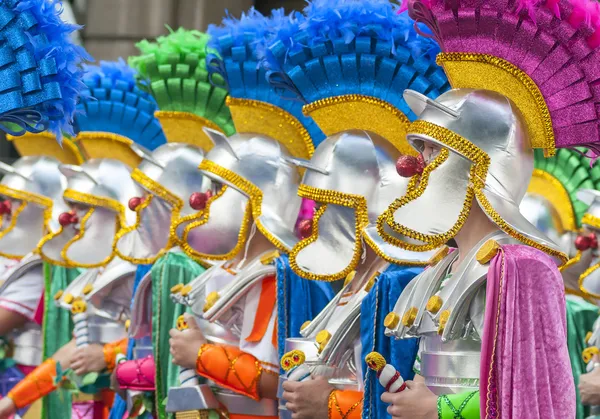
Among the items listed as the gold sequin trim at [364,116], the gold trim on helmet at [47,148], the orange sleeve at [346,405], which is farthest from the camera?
the gold trim on helmet at [47,148]

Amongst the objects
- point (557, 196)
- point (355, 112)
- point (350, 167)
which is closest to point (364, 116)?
point (355, 112)

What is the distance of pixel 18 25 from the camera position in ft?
11.2

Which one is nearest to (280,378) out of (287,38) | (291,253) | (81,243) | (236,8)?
(291,253)

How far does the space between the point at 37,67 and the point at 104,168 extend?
2.76 m

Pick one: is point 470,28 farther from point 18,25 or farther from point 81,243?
point 81,243

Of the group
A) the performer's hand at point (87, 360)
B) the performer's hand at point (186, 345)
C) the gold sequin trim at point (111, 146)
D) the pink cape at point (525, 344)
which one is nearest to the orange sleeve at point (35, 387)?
the performer's hand at point (87, 360)

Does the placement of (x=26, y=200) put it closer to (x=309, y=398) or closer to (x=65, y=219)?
(x=65, y=219)

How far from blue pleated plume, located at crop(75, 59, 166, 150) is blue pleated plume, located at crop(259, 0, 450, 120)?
7.16 feet

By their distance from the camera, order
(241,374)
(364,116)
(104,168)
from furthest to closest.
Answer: (104,168), (241,374), (364,116)

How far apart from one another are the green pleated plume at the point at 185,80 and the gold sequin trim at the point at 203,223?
781 mm

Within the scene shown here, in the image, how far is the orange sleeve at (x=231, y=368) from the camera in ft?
14.8

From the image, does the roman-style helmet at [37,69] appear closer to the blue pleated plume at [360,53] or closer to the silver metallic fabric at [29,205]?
the blue pleated plume at [360,53]

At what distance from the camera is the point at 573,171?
5.66 meters

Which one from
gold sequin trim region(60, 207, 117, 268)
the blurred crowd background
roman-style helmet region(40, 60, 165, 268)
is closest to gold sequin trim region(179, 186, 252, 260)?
roman-style helmet region(40, 60, 165, 268)
